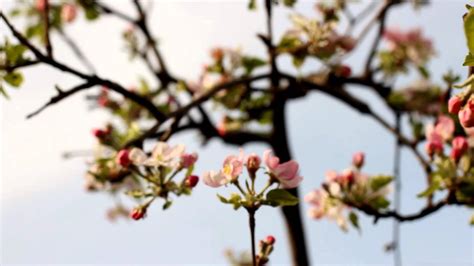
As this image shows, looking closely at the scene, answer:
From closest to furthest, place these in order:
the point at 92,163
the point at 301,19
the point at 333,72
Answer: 1. the point at 92,163
2. the point at 301,19
3. the point at 333,72

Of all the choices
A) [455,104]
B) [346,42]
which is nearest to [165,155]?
[455,104]

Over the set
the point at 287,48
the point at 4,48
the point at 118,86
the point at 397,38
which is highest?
the point at 397,38

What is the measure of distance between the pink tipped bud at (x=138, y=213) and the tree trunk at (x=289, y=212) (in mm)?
1552

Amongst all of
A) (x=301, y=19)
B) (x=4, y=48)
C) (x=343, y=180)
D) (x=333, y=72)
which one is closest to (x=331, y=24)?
(x=301, y=19)

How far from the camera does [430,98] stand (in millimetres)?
4184

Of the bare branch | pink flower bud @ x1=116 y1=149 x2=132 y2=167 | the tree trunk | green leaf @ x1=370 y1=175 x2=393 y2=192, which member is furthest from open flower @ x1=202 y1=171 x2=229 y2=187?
the tree trunk

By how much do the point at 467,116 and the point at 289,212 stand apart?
2257 millimetres

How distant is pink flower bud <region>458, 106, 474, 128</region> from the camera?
1033 millimetres

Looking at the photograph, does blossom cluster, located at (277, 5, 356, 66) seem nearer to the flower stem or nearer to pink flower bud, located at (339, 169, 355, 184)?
pink flower bud, located at (339, 169, 355, 184)

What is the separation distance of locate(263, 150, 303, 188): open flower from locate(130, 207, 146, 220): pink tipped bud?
400mm

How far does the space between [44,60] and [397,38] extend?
294 cm

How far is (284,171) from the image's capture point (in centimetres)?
142

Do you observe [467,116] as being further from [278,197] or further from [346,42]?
[346,42]

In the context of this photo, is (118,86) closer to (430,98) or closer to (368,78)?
(368,78)
